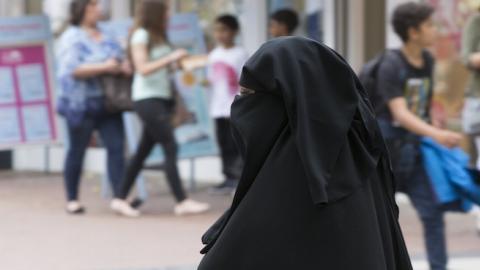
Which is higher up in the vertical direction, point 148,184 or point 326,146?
point 326,146

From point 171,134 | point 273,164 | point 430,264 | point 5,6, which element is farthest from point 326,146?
point 5,6

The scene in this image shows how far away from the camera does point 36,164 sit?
14.1 m

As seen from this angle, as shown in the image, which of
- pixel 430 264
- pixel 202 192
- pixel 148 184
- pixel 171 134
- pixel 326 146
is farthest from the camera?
pixel 148 184

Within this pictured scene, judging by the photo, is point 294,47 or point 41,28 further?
point 41,28

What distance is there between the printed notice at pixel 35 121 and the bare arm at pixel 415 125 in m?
6.39

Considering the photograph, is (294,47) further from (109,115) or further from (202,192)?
(202,192)

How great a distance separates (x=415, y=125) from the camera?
6043 millimetres

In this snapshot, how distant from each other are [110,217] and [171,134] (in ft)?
3.21

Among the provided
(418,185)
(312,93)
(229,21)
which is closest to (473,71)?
(418,185)

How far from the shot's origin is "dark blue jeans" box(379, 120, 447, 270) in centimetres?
624

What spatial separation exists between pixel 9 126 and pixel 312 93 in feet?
29.6

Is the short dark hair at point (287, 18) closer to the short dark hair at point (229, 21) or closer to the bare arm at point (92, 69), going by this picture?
the short dark hair at point (229, 21)

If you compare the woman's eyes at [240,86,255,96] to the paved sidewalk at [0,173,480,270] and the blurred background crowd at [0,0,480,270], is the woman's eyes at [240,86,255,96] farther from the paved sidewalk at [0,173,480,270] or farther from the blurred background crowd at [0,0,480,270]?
the paved sidewalk at [0,173,480,270]

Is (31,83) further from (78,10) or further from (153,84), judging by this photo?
(153,84)
